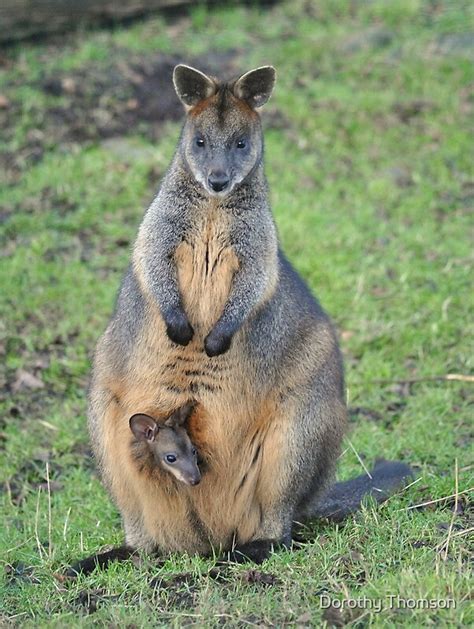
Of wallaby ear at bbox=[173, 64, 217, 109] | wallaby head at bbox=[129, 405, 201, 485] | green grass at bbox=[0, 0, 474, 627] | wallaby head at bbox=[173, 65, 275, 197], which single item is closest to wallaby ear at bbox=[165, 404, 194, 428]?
wallaby head at bbox=[129, 405, 201, 485]

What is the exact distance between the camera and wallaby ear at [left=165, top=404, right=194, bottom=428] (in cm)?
498

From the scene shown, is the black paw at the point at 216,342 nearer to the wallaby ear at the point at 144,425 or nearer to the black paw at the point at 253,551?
the wallaby ear at the point at 144,425

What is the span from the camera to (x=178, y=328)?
4965mm

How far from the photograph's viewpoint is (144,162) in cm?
954

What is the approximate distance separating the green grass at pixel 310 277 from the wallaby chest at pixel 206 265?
3.79ft

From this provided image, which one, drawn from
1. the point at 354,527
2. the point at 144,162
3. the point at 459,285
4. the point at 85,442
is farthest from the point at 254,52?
the point at 354,527

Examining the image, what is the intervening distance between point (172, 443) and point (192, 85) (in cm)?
171

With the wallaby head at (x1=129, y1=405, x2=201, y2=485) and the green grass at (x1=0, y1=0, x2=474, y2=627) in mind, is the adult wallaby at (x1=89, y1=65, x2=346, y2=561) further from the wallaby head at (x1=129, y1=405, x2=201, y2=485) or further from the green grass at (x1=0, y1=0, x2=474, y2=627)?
the green grass at (x1=0, y1=0, x2=474, y2=627)

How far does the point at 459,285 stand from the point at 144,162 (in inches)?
118

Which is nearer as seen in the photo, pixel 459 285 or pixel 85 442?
pixel 85 442

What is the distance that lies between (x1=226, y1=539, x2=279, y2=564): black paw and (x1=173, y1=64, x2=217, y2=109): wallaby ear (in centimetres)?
213

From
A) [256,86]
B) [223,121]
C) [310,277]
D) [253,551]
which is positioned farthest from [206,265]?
[310,277]

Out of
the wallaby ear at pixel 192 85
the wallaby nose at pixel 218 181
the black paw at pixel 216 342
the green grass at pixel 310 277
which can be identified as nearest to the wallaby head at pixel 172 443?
the black paw at pixel 216 342

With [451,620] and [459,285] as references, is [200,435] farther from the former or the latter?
[459,285]
